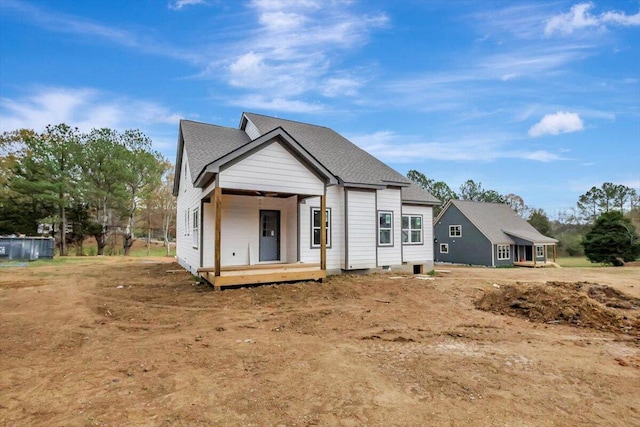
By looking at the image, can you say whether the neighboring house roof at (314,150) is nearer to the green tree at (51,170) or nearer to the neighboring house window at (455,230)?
the green tree at (51,170)

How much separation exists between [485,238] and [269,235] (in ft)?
80.1

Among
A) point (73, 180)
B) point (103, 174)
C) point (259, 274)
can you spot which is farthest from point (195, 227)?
point (73, 180)

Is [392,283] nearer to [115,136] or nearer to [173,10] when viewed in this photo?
[173,10]

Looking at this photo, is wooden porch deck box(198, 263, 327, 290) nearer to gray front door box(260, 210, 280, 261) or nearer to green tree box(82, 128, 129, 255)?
gray front door box(260, 210, 280, 261)

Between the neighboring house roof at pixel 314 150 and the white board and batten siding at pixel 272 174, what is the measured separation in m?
1.63

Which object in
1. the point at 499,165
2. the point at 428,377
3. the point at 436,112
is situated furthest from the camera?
the point at 499,165

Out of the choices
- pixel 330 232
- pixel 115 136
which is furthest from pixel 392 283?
pixel 115 136

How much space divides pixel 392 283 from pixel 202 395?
8.69 meters

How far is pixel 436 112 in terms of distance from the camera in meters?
20.5

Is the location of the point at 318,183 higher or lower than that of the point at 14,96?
lower

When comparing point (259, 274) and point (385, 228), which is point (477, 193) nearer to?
point (385, 228)

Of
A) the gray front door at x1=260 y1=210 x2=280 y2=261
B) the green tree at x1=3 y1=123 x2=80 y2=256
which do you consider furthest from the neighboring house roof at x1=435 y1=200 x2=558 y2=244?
the green tree at x1=3 y1=123 x2=80 y2=256

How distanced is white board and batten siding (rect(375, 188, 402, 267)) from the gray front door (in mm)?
4362

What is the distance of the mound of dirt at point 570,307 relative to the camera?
22.0ft
